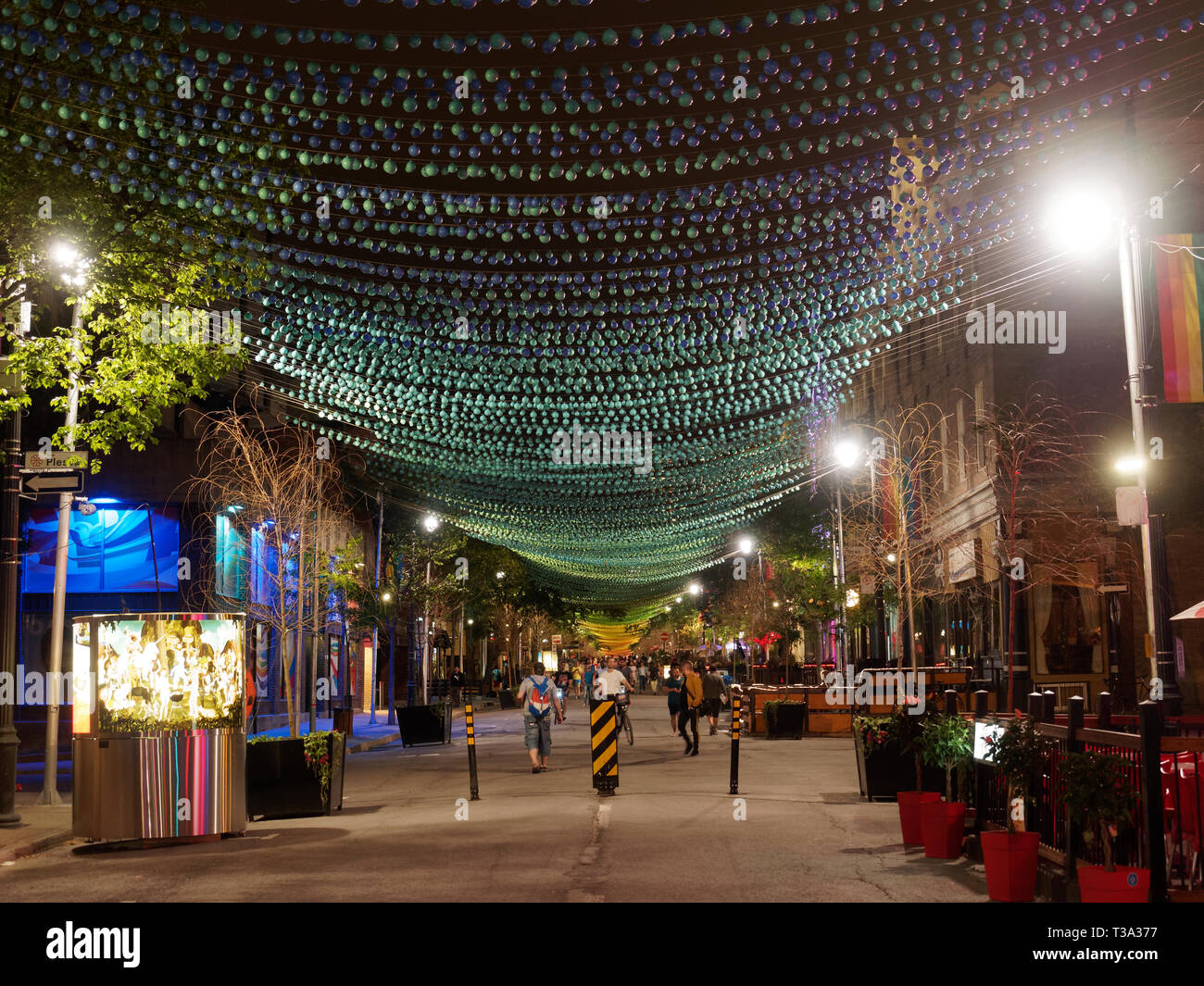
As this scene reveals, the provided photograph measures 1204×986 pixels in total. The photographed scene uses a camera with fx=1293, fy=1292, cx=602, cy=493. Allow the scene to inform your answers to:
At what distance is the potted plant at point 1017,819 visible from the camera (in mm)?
9422

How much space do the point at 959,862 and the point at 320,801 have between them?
312 inches

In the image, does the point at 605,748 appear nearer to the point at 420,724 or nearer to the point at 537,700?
the point at 537,700

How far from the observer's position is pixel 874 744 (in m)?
15.4

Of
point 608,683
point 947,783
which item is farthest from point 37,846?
point 608,683

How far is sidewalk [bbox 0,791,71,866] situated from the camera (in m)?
13.4

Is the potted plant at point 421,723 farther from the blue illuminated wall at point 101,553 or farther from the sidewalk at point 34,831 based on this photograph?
the sidewalk at point 34,831

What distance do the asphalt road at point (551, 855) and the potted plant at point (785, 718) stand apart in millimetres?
10436

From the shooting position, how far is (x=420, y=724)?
30250 mm

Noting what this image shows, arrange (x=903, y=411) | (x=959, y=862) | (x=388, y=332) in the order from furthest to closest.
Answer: (x=903, y=411), (x=388, y=332), (x=959, y=862)

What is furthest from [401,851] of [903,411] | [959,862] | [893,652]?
[893,652]

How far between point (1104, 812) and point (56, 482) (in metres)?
13.8

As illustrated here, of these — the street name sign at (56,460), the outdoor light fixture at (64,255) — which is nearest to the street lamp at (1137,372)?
the outdoor light fixture at (64,255)

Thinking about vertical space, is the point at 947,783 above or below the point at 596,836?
above
